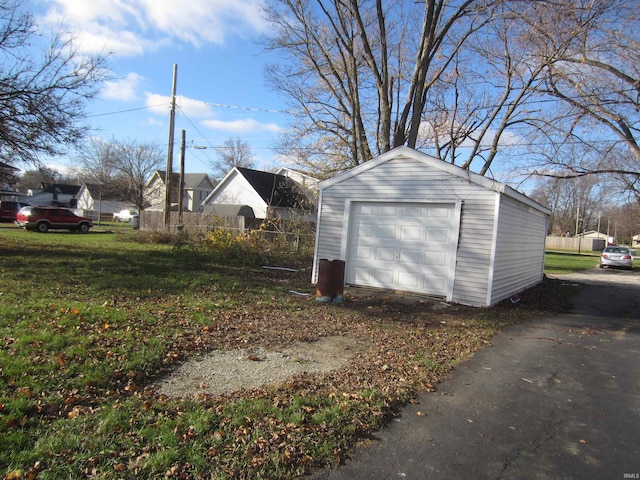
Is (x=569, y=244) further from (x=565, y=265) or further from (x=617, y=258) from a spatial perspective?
(x=565, y=265)

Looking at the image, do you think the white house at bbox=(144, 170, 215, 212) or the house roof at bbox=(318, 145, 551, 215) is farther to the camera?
the white house at bbox=(144, 170, 215, 212)

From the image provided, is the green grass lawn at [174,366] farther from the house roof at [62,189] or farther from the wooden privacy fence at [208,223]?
the house roof at [62,189]

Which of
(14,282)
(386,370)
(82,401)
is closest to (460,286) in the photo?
(386,370)

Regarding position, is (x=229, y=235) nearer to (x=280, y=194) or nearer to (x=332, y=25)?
(x=332, y=25)

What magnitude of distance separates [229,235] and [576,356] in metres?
13.7

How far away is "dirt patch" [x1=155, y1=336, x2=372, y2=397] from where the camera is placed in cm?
430

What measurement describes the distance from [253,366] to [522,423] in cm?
282

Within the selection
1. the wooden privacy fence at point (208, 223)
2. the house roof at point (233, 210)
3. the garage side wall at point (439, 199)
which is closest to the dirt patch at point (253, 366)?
the garage side wall at point (439, 199)

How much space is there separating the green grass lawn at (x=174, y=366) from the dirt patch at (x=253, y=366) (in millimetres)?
182

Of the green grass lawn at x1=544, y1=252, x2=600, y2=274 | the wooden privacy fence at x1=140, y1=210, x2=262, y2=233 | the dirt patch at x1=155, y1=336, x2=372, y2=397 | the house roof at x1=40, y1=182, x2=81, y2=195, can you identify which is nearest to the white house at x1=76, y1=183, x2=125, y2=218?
the house roof at x1=40, y1=182, x2=81, y2=195

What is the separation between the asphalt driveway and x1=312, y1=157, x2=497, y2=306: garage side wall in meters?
2.97

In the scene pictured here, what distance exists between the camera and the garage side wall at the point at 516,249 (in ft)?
31.6

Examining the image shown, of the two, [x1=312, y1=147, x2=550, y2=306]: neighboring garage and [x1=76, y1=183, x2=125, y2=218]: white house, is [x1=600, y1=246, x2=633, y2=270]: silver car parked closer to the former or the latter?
[x1=312, y1=147, x2=550, y2=306]: neighboring garage

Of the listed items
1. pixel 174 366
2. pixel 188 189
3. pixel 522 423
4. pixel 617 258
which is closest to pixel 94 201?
pixel 188 189
